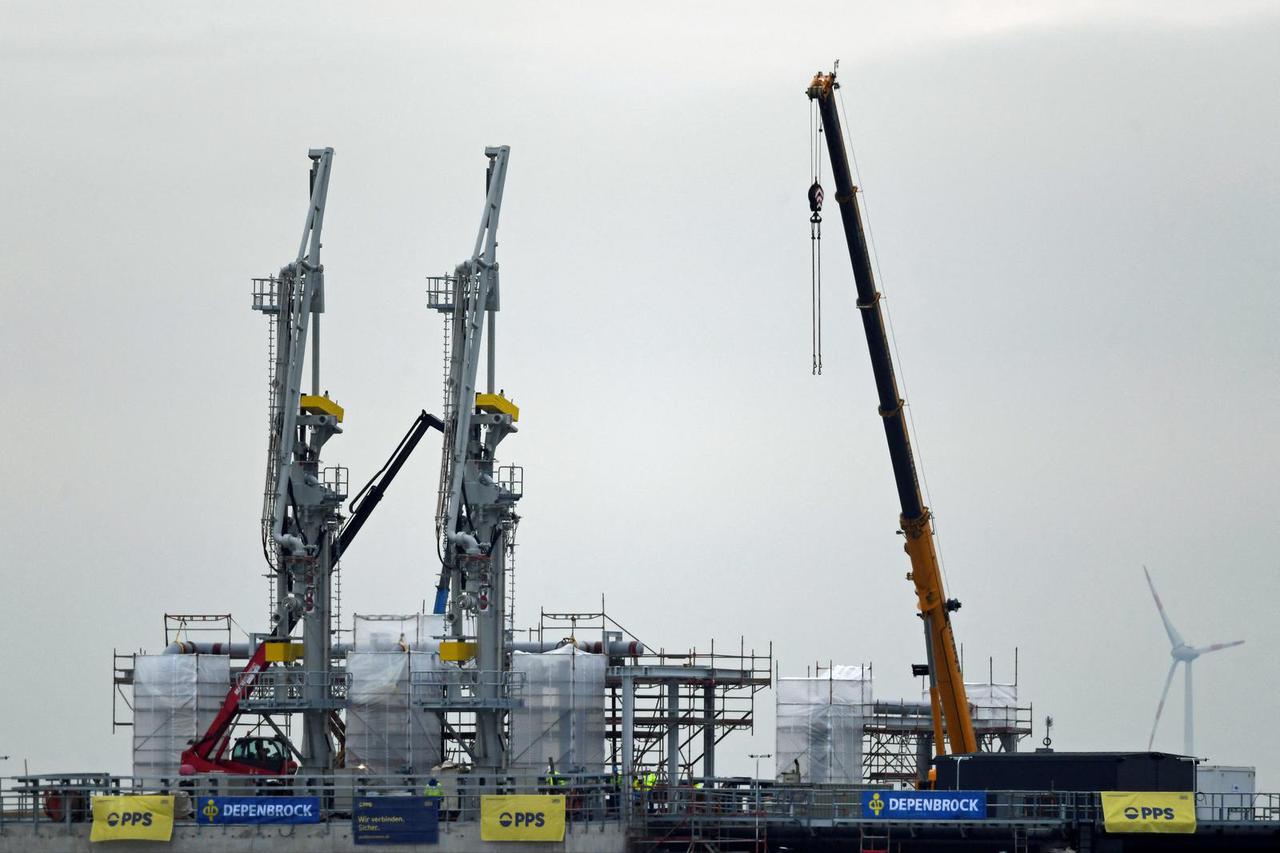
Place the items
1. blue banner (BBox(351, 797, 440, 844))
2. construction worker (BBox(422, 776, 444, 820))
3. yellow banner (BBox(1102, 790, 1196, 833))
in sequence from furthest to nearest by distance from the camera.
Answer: construction worker (BBox(422, 776, 444, 820)), blue banner (BBox(351, 797, 440, 844)), yellow banner (BBox(1102, 790, 1196, 833))

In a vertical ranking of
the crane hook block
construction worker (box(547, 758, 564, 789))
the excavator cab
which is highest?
the crane hook block

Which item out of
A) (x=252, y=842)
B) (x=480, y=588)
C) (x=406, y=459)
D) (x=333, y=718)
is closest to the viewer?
(x=252, y=842)

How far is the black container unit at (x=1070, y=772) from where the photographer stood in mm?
84688

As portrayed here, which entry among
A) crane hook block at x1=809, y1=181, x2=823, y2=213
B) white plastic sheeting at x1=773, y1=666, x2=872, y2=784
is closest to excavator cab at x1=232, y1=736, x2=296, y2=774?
white plastic sheeting at x1=773, y1=666, x2=872, y2=784

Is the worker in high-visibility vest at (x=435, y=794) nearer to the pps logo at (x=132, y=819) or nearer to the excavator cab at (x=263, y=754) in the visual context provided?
the excavator cab at (x=263, y=754)

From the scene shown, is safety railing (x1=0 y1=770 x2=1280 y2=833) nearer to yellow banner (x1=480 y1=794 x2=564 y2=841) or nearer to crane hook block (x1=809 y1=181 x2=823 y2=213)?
yellow banner (x1=480 y1=794 x2=564 y2=841)

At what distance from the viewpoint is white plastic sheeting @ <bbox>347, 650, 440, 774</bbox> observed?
9738cm

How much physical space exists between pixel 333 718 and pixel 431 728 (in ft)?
15.8

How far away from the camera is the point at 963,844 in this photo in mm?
84938

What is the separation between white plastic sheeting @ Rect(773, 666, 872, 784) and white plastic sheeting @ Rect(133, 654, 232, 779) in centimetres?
2227

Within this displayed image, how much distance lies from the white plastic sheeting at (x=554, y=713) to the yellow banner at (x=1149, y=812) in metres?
22.4

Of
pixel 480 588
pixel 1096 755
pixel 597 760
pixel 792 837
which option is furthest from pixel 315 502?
pixel 1096 755

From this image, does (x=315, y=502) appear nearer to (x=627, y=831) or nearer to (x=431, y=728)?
(x=431, y=728)

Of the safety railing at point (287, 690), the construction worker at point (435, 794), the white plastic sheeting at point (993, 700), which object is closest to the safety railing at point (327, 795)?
the construction worker at point (435, 794)
